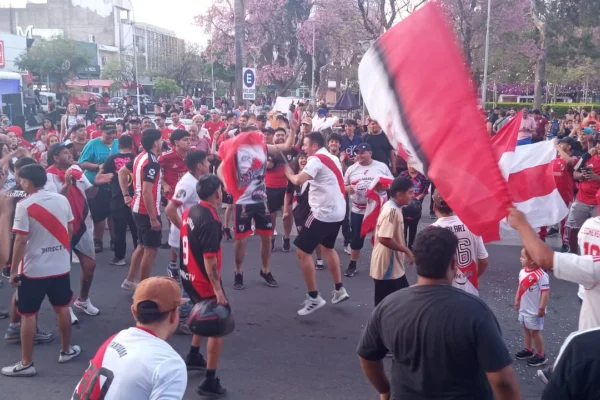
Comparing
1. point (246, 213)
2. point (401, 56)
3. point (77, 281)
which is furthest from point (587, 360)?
point (77, 281)

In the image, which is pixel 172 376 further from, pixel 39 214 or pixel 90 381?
pixel 39 214

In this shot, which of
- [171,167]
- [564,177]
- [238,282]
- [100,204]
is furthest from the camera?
[564,177]

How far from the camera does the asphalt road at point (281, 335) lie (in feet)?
16.1

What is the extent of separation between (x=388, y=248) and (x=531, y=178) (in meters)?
1.35

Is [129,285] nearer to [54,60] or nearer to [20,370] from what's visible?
[20,370]

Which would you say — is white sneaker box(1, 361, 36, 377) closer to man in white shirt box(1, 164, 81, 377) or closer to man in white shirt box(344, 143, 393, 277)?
man in white shirt box(1, 164, 81, 377)

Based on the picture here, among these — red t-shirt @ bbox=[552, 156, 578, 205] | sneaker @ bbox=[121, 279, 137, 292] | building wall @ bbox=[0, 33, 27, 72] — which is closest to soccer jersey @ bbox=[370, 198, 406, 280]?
sneaker @ bbox=[121, 279, 137, 292]

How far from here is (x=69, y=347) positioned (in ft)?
17.6

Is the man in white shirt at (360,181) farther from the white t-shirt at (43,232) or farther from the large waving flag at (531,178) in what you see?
the white t-shirt at (43,232)

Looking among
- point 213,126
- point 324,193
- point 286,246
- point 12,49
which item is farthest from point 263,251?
point 12,49

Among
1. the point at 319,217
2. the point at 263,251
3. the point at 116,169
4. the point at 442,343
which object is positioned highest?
the point at 116,169

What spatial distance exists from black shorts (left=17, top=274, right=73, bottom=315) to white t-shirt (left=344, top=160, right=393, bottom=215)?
3.98 m

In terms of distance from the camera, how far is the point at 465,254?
4.66m

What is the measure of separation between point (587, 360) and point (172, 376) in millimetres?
1576
